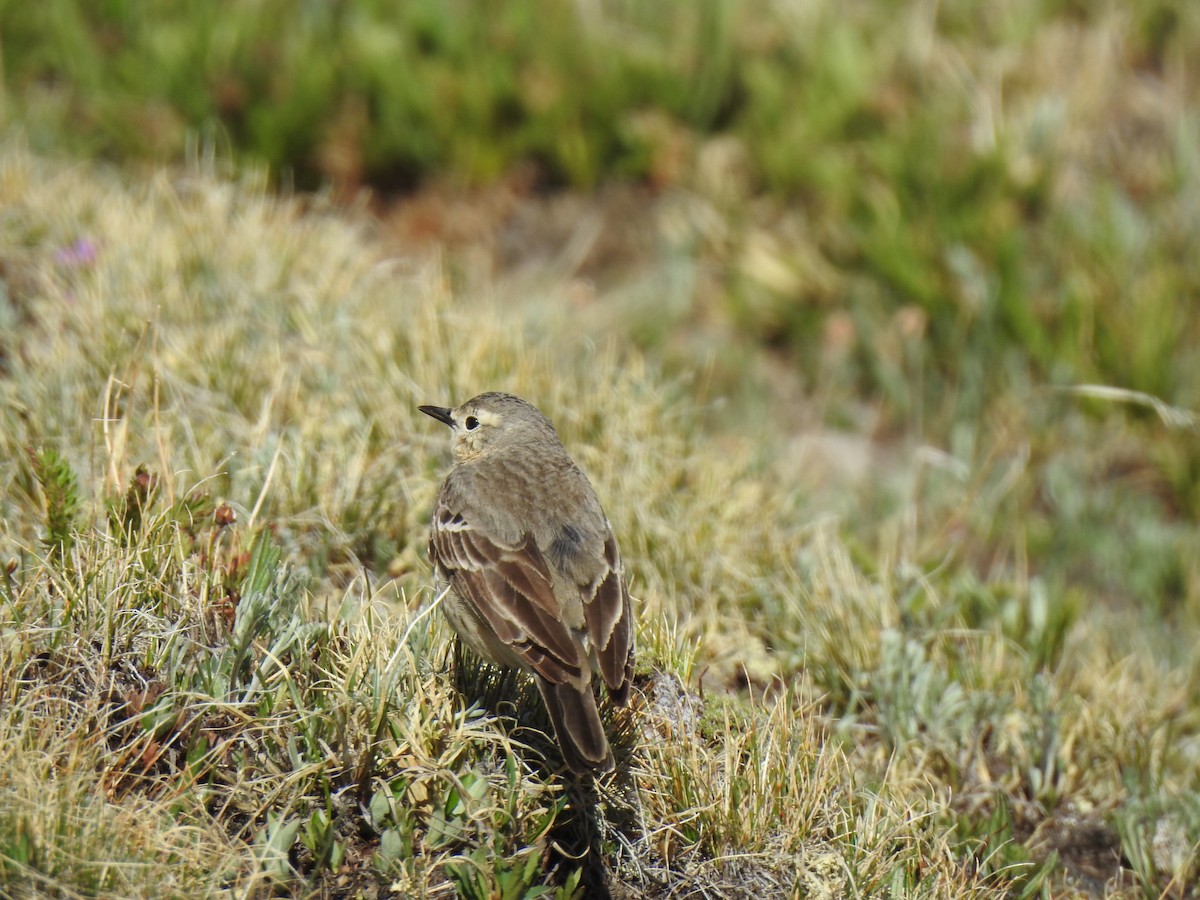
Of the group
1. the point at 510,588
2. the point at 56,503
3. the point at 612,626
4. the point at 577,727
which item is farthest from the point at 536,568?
the point at 56,503

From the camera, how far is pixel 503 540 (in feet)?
15.8

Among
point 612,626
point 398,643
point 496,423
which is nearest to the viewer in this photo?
point 398,643

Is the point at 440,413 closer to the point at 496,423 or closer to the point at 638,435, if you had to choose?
the point at 496,423

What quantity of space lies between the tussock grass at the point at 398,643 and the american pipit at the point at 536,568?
0.66 ft

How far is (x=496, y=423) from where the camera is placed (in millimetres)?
5457

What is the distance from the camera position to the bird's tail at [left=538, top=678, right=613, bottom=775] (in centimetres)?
392

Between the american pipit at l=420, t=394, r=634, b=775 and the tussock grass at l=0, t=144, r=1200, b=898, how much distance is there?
0.20 metres

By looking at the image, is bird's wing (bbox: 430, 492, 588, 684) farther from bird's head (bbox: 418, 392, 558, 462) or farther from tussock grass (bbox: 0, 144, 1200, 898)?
bird's head (bbox: 418, 392, 558, 462)

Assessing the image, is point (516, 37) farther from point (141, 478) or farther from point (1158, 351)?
point (141, 478)

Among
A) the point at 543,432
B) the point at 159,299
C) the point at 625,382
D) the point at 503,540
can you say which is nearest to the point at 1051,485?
the point at 625,382

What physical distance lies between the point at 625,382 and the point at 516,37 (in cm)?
421

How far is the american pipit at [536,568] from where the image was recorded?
4180mm

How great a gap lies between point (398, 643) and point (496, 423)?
142 cm

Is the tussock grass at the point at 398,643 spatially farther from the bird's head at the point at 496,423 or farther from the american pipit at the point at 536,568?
the bird's head at the point at 496,423
